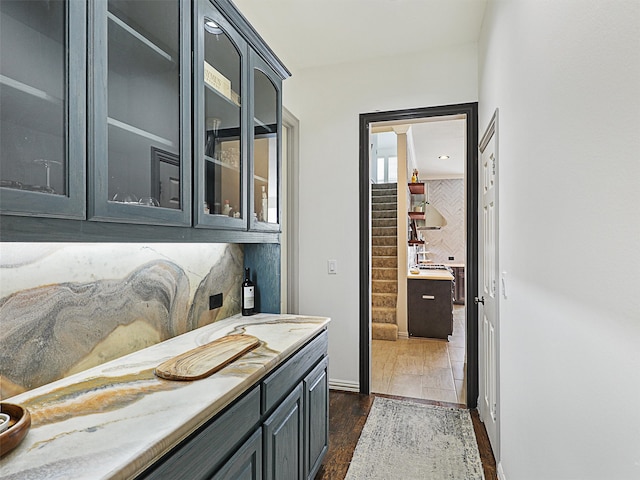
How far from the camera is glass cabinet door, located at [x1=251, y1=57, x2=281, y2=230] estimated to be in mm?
1951

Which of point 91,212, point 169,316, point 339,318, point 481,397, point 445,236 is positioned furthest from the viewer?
point 445,236

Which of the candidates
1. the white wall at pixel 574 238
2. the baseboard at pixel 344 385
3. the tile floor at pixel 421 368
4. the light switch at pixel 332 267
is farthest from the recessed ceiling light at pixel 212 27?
the tile floor at pixel 421 368

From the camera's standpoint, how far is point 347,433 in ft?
8.33

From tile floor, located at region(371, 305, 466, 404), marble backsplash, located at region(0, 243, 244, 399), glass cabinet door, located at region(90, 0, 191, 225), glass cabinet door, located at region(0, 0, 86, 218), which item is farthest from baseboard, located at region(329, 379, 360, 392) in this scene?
glass cabinet door, located at region(0, 0, 86, 218)

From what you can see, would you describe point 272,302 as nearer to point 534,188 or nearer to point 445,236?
point 534,188

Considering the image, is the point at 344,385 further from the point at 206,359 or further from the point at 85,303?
the point at 85,303

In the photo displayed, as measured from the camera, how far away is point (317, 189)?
Result: 10.9 ft

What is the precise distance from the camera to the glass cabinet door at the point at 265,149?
1951 mm

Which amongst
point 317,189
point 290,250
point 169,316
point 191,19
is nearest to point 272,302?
point 169,316

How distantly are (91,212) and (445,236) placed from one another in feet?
29.1

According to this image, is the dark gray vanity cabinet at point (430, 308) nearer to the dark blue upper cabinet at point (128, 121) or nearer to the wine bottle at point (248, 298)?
the wine bottle at point (248, 298)

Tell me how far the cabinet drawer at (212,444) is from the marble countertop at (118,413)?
38mm

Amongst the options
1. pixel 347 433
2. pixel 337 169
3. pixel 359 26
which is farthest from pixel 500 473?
pixel 359 26

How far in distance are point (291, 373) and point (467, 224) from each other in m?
1.99
